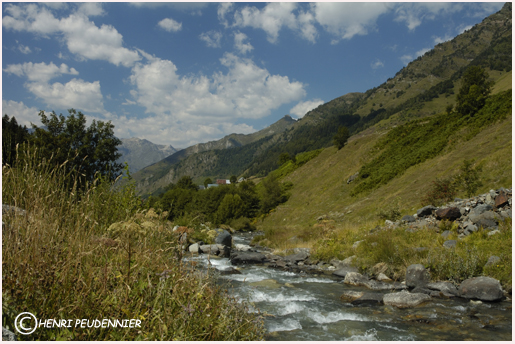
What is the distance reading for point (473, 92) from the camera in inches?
1297

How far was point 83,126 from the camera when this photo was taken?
21891mm

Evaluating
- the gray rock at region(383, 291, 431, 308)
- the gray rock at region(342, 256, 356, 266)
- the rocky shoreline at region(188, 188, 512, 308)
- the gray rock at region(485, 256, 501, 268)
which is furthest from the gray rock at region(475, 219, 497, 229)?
the gray rock at region(383, 291, 431, 308)

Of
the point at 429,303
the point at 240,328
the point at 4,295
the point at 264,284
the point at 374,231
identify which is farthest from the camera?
the point at 374,231

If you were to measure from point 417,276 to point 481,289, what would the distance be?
1694 millimetres

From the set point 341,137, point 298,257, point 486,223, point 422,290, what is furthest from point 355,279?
point 341,137

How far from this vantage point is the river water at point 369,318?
577 centimetres

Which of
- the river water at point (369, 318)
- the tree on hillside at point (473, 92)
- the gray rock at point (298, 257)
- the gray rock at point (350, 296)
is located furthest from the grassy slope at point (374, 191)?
the river water at point (369, 318)

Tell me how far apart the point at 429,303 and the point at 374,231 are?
8015 mm

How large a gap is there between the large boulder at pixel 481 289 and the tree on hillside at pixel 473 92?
31543 millimetres

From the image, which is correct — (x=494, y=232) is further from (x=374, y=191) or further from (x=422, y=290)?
(x=374, y=191)

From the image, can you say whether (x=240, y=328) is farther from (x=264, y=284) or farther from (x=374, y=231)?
(x=374, y=231)

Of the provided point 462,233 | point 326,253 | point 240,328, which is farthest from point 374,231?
point 240,328

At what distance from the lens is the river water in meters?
5.77

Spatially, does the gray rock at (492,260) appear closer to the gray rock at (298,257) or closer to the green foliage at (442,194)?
the gray rock at (298,257)
